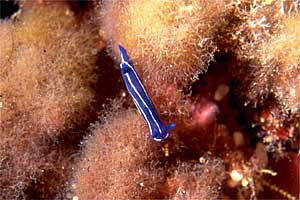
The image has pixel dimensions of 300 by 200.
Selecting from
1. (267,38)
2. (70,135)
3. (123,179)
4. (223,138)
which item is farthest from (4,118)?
(267,38)

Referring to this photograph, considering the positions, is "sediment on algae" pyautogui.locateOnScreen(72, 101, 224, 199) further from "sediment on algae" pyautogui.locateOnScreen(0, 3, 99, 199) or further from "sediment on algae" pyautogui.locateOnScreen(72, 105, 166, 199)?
"sediment on algae" pyautogui.locateOnScreen(0, 3, 99, 199)

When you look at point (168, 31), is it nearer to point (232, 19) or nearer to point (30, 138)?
point (232, 19)

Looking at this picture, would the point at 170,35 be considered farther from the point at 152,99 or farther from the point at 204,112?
the point at 204,112

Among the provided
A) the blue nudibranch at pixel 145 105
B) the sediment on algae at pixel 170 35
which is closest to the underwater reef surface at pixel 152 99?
the sediment on algae at pixel 170 35

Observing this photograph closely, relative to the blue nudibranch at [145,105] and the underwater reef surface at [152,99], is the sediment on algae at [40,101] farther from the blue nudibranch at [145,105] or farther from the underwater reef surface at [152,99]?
the blue nudibranch at [145,105]

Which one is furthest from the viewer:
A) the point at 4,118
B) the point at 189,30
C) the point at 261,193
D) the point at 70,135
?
the point at 261,193

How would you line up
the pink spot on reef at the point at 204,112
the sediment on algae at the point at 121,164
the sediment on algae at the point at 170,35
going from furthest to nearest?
1. the pink spot on reef at the point at 204,112
2. the sediment on algae at the point at 121,164
3. the sediment on algae at the point at 170,35
